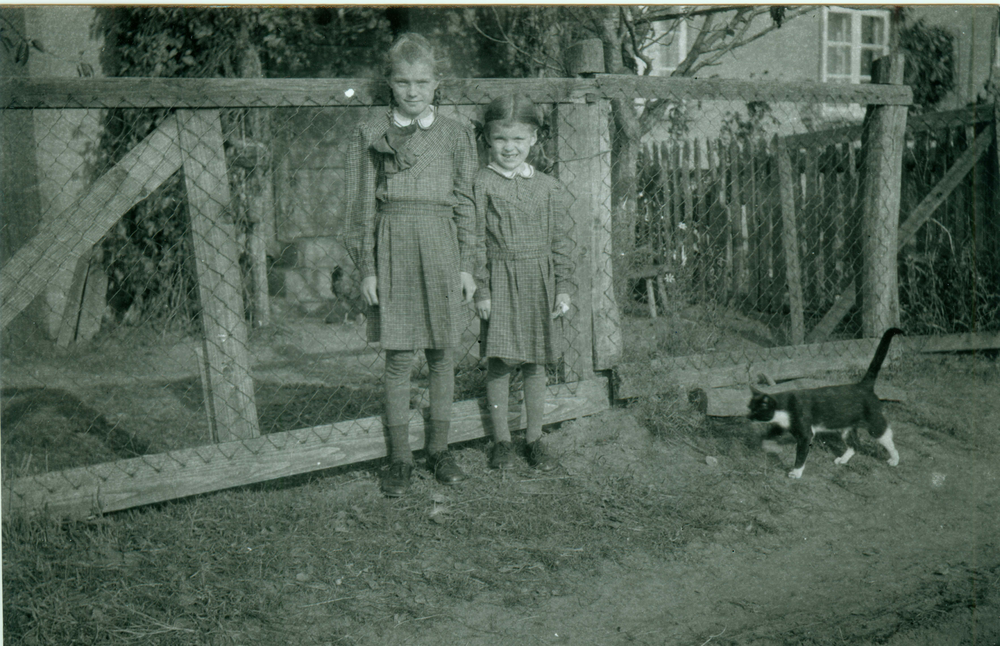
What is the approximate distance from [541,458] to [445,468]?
1.56 ft

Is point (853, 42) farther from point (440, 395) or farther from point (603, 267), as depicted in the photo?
point (440, 395)

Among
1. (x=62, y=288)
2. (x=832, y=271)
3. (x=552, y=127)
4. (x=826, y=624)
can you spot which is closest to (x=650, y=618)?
(x=826, y=624)

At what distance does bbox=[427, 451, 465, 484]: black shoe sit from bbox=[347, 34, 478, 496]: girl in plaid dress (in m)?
0.16

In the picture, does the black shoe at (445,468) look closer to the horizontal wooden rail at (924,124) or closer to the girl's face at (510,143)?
the girl's face at (510,143)

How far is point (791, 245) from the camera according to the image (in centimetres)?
592

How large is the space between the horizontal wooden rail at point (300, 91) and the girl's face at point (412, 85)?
218 mm

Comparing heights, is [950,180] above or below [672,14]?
below

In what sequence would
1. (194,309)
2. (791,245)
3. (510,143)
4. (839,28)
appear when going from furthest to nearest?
1. (839,28)
2. (194,309)
3. (791,245)
4. (510,143)

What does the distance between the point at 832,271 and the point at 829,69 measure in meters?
5.80

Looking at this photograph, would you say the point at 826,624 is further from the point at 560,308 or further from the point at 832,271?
the point at 832,271

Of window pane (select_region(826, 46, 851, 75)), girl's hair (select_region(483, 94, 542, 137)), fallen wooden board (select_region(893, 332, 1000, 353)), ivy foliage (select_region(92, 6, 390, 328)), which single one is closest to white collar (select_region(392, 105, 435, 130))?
girl's hair (select_region(483, 94, 542, 137))

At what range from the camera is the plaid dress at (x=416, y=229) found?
3.35 metres

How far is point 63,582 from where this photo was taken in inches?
107

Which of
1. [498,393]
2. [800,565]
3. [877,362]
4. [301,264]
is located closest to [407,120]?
[498,393]
